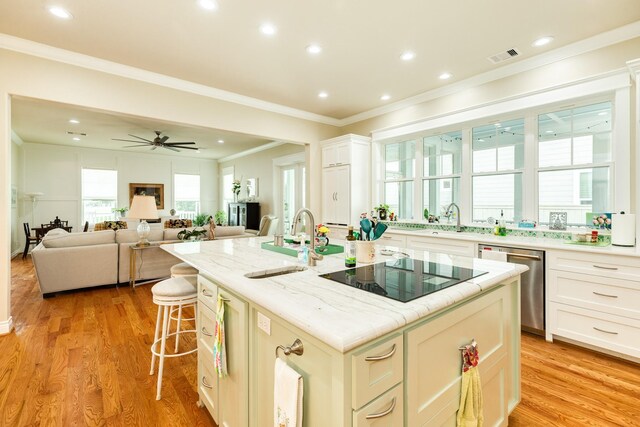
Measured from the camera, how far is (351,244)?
180cm

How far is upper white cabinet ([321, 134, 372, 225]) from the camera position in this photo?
4.88 meters

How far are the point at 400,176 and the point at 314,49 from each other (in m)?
2.52

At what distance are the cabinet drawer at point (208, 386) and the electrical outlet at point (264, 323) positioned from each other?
2.09 feet

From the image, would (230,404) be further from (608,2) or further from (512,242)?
(608,2)

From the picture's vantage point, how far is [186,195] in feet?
33.0

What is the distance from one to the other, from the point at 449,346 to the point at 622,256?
2.23m

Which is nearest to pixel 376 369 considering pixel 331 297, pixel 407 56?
pixel 331 297

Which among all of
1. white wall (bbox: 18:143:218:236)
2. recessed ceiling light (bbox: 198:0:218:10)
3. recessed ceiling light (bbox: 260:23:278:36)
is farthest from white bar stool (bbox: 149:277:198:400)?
white wall (bbox: 18:143:218:236)

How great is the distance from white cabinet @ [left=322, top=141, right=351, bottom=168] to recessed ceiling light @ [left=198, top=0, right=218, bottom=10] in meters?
2.84

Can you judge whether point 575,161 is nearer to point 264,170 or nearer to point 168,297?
point 168,297

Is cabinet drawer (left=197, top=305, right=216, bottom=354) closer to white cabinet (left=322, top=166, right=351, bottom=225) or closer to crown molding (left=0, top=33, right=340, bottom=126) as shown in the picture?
crown molding (left=0, top=33, right=340, bottom=126)

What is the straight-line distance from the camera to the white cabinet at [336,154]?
16.1 feet

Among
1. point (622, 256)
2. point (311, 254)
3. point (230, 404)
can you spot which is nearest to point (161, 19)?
point (311, 254)

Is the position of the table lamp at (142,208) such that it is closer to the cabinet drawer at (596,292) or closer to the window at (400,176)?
the window at (400,176)
